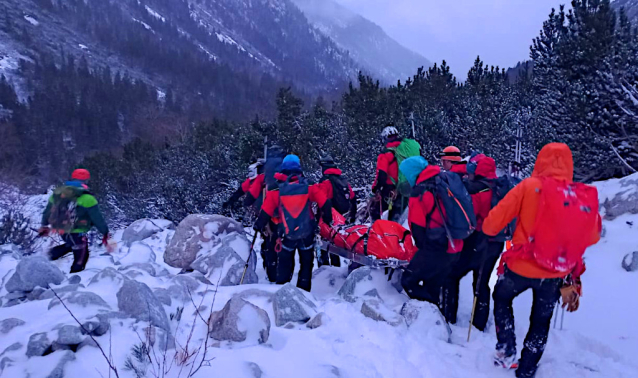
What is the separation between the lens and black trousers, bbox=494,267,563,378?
8.68ft

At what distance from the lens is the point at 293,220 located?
4.56 meters

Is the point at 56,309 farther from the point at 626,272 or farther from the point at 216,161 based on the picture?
the point at 216,161

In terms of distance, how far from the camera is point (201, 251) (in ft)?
22.6

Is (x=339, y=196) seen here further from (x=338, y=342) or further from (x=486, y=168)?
(x=338, y=342)

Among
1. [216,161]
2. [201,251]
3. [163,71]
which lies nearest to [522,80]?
[216,161]

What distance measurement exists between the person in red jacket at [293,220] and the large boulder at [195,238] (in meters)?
2.21

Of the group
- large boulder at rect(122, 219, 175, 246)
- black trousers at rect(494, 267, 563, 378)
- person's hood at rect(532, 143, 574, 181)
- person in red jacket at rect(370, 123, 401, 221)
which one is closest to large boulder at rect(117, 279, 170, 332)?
black trousers at rect(494, 267, 563, 378)

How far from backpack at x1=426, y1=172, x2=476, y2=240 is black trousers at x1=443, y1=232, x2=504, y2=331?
0.37 metres

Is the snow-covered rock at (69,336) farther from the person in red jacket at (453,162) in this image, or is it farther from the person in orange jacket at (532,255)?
the person in red jacket at (453,162)

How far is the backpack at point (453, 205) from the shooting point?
3375mm

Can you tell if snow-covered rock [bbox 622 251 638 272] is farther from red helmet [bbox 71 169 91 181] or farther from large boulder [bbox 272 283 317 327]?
red helmet [bbox 71 169 91 181]

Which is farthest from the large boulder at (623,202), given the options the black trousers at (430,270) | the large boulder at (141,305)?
the large boulder at (141,305)

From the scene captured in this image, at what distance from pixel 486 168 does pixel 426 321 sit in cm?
152

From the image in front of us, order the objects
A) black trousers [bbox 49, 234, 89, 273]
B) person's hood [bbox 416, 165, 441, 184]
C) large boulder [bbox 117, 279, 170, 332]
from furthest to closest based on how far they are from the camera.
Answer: black trousers [bbox 49, 234, 89, 273]
person's hood [bbox 416, 165, 441, 184]
large boulder [bbox 117, 279, 170, 332]
